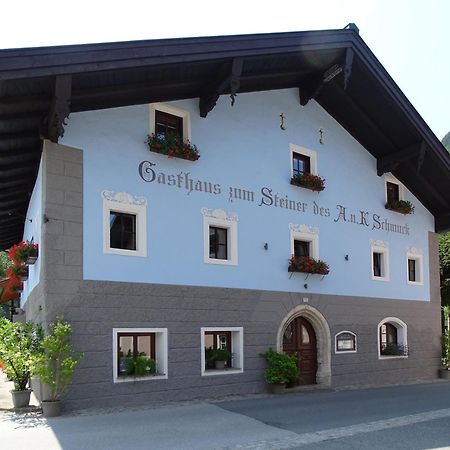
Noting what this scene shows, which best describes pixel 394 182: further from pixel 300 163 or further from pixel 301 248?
pixel 301 248

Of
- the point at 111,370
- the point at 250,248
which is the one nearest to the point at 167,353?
the point at 111,370

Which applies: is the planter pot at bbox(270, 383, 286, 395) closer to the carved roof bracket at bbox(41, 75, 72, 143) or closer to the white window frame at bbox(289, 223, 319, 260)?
the white window frame at bbox(289, 223, 319, 260)

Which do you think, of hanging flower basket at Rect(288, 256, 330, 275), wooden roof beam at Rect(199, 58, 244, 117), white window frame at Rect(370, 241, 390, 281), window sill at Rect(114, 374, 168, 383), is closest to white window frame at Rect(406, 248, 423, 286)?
white window frame at Rect(370, 241, 390, 281)

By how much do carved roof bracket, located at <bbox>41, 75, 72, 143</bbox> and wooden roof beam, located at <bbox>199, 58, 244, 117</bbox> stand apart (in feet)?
12.0

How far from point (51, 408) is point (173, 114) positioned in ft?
22.5

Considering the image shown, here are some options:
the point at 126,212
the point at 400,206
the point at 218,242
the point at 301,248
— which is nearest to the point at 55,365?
the point at 126,212

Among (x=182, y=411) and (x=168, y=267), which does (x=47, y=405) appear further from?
(x=168, y=267)

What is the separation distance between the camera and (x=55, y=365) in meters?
10.6

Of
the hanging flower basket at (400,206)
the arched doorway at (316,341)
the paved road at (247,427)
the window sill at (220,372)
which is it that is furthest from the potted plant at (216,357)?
the hanging flower basket at (400,206)

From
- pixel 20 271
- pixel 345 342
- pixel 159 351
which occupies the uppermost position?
pixel 20 271

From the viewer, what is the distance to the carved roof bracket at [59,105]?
10125mm

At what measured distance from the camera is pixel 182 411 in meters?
11.2

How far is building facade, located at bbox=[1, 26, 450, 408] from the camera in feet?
37.6

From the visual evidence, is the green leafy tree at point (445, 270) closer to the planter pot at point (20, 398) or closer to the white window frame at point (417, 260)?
the white window frame at point (417, 260)
